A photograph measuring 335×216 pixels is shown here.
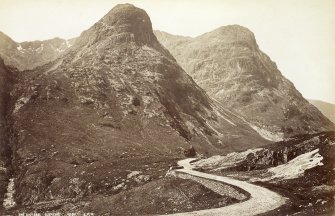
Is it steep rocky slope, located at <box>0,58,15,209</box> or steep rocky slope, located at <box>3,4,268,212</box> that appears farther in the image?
steep rocky slope, located at <box>0,58,15,209</box>

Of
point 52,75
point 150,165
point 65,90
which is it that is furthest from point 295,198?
point 52,75

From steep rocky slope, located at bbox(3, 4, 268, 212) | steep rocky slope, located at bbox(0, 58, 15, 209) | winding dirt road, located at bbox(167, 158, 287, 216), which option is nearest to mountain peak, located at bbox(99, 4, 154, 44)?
steep rocky slope, located at bbox(3, 4, 268, 212)

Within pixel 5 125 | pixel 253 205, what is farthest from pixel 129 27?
pixel 253 205

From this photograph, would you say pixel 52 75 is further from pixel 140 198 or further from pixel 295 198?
pixel 295 198

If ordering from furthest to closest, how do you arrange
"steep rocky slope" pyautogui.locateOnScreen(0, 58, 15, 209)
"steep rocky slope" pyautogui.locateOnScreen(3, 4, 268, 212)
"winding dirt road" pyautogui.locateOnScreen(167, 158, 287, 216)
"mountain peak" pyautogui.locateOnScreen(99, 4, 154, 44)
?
"mountain peak" pyautogui.locateOnScreen(99, 4, 154, 44) < "steep rocky slope" pyautogui.locateOnScreen(0, 58, 15, 209) < "steep rocky slope" pyautogui.locateOnScreen(3, 4, 268, 212) < "winding dirt road" pyautogui.locateOnScreen(167, 158, 287, 216)

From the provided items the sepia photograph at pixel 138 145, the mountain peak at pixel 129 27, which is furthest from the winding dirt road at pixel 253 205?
the mountain peak at pixel 129 27

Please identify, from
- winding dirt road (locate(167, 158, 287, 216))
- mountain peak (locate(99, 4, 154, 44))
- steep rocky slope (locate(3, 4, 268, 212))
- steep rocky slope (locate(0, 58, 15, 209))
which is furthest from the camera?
mountain peak (locate(99, 4, 154, 44))

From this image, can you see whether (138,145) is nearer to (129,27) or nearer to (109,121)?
(109,121)

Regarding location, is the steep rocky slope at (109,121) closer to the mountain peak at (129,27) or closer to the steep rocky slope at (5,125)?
the mountain peak at (129,27)

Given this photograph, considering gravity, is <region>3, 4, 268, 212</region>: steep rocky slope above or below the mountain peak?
below

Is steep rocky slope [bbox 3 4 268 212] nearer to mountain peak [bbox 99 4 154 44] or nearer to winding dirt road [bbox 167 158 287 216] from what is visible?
mountain peak [bbox 99 4 154 44]

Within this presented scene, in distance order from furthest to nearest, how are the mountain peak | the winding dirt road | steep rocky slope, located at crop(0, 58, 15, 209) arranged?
1. the mountain peak
2. steep rocky slope, located at crop(0, 58, 15, 209)
3. the winding dirt road
